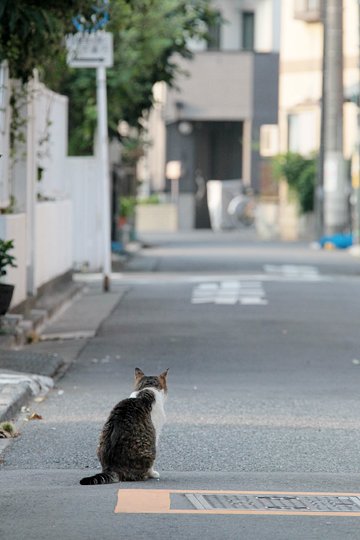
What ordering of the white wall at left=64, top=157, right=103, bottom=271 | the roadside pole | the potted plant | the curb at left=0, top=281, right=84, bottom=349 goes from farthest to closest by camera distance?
the white wall at left=64, top=157, right=103, bottom=271
the roadside pole
the curb at left=0, top=281, right=84, bottom=349
the potted plant

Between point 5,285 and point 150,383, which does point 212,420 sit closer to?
point 150,383

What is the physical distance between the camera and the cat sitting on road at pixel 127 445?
843 cm

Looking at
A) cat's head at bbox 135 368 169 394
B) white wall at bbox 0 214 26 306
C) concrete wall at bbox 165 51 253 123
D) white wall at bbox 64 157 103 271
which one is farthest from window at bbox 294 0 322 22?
cat's head at bbox 135 368 169 394

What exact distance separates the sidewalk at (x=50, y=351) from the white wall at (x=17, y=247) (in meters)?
0.51

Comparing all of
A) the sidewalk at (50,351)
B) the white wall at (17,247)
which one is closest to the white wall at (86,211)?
the sidewalk at (50,351)

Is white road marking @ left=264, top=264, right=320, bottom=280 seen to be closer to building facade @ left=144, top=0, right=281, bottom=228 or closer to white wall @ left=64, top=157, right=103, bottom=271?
white wall @ left=64, top=157, right=103, bottom=271

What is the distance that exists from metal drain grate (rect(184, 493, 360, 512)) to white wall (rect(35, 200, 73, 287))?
38.1ft

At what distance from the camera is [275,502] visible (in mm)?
8117

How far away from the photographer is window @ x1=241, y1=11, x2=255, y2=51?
6544 centimetres

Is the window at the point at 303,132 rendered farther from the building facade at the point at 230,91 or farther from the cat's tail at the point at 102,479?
the cat's tail at the point at 102,479

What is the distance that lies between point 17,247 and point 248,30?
4881 centimetres

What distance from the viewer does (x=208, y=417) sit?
11.7 m

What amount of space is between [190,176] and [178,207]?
6.67 ft

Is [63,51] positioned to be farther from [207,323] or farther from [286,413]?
[286,413]
